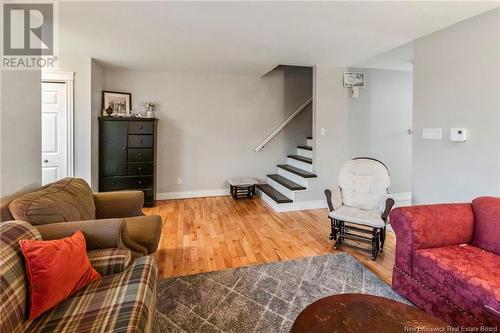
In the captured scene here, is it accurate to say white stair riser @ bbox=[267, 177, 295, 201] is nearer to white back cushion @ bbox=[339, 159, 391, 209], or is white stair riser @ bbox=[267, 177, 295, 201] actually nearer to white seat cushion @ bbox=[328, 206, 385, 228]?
white back cushion @ bbox=[339, 159, 391, 209]

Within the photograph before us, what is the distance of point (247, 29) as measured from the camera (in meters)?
2.72

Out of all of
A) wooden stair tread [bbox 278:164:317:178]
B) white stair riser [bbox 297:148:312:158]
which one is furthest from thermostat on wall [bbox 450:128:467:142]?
white stair riser [bbox 297:148:312:158]

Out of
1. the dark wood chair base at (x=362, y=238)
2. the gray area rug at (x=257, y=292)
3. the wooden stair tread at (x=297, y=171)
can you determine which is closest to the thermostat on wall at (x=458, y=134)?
the dark wood chair base at (x=362, y=238)

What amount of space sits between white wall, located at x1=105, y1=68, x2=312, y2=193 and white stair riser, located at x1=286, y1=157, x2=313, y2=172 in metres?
0.18

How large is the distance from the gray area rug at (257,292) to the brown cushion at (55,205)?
2.79ft

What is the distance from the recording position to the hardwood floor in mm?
2504

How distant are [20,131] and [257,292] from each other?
2135mm

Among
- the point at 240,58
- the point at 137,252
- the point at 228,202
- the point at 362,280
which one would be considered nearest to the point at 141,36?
the point at 240,58

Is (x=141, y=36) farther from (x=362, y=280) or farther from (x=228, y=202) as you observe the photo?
(x=362, y=280)

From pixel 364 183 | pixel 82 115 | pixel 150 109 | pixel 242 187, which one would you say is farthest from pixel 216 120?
pixel 364 183

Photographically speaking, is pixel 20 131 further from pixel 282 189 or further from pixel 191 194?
pixel 282 189

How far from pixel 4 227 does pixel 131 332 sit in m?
0.86

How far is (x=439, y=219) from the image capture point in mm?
1917

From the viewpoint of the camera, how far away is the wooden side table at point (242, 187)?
4820 mm
